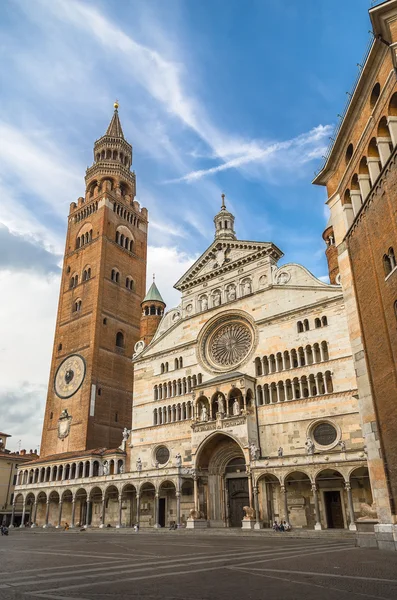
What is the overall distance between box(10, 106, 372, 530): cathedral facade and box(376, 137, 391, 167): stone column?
1574 centimetres

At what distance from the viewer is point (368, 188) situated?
16.4 meters

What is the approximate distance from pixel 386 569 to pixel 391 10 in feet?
47.8

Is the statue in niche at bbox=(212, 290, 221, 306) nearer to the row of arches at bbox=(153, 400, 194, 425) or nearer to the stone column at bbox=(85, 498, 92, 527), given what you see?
the row of arches at bbox=(153, 400, 194, 425)

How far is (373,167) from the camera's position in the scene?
1559 centimetres

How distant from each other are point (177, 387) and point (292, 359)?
10326 millimetres

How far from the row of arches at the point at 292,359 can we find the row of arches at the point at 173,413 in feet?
21.4

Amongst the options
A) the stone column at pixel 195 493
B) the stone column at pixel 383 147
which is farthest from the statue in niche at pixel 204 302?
the stone column at pixel 383 147

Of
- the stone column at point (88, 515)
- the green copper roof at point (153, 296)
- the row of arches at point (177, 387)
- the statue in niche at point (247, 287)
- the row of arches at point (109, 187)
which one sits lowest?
the stone column at point (88, 515)

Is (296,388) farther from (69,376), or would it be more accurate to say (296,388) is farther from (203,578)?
(69,376)

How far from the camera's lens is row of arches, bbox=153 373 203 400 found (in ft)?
117

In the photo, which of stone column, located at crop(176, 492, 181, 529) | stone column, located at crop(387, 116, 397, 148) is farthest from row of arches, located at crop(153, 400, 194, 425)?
stone column, located at crop(387, 116, 397, 148)

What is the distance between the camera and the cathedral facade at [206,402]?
89.9 ft

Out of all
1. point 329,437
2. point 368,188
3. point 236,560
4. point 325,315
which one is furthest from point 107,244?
point 236,560

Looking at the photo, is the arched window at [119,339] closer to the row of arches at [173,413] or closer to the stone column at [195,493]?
the row of arches at [173,413]
